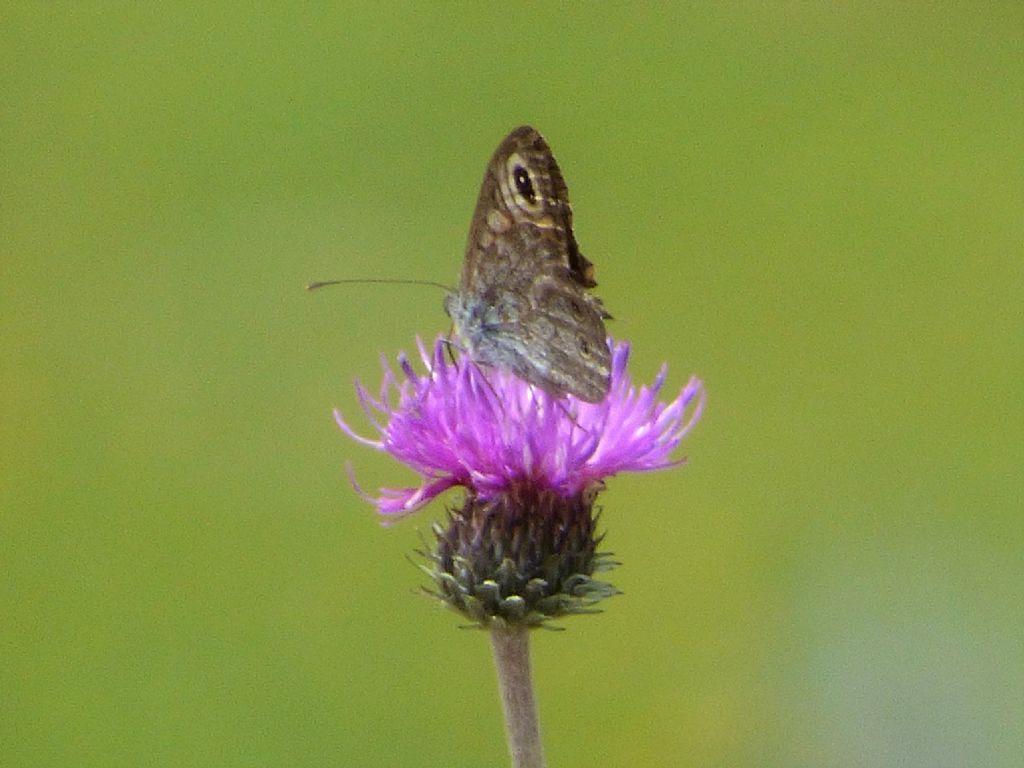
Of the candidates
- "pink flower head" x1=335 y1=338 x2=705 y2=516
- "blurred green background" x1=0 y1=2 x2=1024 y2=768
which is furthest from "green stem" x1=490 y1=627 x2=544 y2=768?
"blurred green background" x1=0 y1=2 x2=1024 y2=768

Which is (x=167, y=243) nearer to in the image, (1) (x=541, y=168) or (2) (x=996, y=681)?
(2) (x=996, y=681)

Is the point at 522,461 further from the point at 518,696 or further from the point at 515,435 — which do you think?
the point at 518,696

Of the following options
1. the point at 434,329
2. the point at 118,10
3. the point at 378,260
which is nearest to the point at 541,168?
the point at 434,329

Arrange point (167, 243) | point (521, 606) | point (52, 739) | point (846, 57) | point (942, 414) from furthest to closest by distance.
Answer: point (846, 57) < point (167, 243) < point (942, 414) < point (52, 739) < point (521, 606)

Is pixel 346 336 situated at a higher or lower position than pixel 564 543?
higher

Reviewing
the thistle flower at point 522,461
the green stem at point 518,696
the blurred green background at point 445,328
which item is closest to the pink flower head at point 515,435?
the thistle flower at point 522,461

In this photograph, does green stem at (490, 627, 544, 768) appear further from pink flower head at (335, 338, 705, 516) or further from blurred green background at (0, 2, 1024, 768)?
blurred green background at (0, 2, 1024, 768)

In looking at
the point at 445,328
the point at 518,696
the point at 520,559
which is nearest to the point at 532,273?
the point at 520,559
